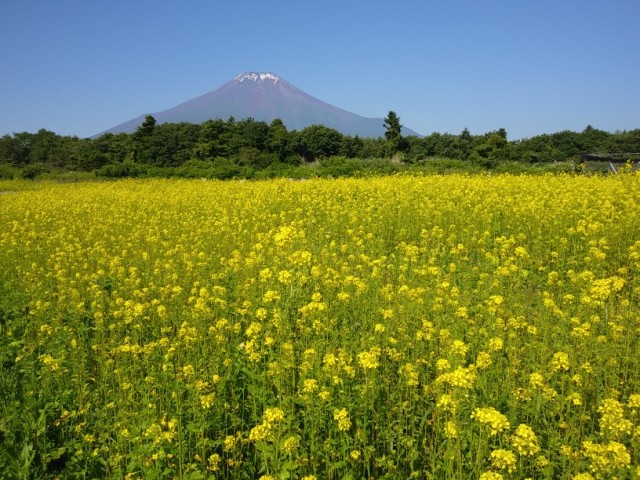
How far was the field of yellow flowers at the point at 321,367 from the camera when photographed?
2.51m

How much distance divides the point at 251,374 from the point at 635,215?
7.20 meters

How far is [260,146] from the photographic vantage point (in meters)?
42.2

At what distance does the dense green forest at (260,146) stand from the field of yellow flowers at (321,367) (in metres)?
28.0

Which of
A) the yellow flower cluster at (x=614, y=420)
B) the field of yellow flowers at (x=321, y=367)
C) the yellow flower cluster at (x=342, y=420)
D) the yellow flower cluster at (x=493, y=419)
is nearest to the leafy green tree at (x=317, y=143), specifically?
the field of yellow flowers at (x=321, y=367)

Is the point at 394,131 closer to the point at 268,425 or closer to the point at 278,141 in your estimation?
the point at 278,141

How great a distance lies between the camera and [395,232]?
878cm

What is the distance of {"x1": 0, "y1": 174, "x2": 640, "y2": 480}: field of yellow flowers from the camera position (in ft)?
8.23

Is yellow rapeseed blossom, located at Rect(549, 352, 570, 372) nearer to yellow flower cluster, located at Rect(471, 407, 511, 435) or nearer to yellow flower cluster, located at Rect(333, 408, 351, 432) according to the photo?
yellow flower cluster, located at Rect(471, 407, 511, 435)

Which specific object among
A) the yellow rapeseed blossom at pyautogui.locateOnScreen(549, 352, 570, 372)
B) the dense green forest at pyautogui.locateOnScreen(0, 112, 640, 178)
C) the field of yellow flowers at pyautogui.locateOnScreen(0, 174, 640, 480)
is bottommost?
the field of yellow flowers at pyautogui.locateOnScreen(0, 174, 640, 480)

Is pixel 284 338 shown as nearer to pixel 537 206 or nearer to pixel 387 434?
pixel 387 434

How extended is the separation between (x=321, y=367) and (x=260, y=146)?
132 ft

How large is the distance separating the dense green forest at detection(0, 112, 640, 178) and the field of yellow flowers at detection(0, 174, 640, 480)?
2797cm

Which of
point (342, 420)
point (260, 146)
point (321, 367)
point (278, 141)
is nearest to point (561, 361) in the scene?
point (342, 420)

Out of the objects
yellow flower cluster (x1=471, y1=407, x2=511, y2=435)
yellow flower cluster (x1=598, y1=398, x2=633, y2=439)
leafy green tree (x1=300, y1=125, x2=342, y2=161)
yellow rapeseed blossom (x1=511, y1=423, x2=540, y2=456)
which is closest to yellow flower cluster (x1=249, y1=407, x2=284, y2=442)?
yellow flower cluster (x1=471, y1=407, x2=511, y2=435)
